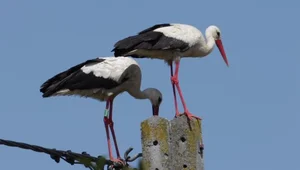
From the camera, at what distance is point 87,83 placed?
12336 millimetres

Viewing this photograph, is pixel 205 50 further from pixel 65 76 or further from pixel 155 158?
pixel 155 158

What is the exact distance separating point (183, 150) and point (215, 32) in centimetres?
696

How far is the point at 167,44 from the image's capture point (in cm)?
1281

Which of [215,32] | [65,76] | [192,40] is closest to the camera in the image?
[65,76]

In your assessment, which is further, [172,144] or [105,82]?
[105,82]

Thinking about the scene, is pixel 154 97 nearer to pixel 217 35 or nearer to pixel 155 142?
pixel 217 35

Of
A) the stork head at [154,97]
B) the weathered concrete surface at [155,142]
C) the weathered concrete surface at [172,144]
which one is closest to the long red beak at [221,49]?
the stork head at [154,97]

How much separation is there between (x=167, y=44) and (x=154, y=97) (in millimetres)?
807

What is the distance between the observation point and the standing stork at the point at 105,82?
12.1m

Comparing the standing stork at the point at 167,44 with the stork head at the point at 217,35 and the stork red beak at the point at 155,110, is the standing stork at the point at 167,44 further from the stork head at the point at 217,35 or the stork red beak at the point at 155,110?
the stork head at the point at 217,35

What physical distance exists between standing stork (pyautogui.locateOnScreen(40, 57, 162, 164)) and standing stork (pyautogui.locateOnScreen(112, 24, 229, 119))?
0.21 metres

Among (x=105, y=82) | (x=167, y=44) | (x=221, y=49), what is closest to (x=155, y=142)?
(x=105, y=82)

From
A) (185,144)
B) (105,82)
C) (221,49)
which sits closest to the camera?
(185,144)

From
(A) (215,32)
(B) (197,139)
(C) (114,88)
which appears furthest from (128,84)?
(B) (197,139)
